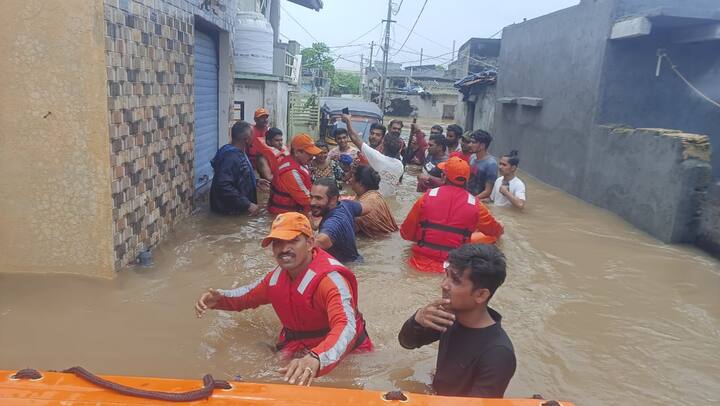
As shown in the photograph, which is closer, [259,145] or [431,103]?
[259,145]

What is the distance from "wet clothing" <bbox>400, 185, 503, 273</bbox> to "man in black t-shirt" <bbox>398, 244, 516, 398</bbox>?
2515 mm

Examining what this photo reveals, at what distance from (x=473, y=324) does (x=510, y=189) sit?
502 centimetres

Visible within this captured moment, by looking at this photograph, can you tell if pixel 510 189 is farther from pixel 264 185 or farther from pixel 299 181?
pixel 264 185

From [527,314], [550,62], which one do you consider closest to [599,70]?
[550,62]

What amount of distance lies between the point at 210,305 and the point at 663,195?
6.39 metres

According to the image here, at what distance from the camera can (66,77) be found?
13.5 ft

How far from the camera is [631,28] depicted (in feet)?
27.8

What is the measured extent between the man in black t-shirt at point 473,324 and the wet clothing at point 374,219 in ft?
11.3

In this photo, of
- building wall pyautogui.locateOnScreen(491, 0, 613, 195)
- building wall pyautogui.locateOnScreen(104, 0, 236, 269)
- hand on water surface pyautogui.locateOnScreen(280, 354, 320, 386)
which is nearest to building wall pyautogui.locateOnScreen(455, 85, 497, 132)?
building wall pyautogui.locateOnScreen(491, 0, 613, 195)

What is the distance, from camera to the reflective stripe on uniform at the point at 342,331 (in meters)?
2.49

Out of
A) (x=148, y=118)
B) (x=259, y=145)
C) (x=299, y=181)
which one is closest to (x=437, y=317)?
(x=148, y=118)

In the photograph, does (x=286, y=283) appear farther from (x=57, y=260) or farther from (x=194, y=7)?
(x=194, y=7)

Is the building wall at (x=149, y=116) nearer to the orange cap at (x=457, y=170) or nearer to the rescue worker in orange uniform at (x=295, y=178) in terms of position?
the rescue worker in orange uniform at (x=295, y=178)

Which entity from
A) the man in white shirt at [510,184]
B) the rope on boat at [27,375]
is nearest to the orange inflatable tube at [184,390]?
the rope on boat at [27,375]
